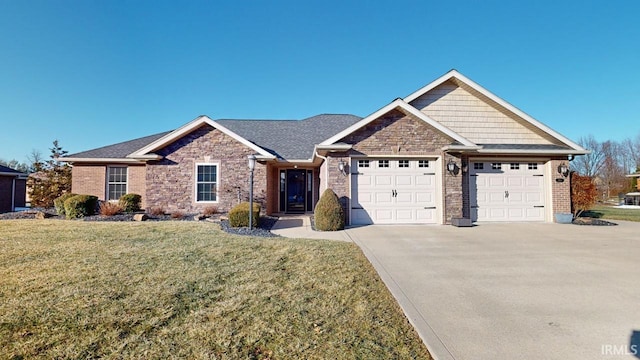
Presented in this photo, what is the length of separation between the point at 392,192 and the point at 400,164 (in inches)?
43.8

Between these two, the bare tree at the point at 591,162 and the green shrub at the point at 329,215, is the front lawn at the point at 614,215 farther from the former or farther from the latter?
the bare tree at the point at 591,162

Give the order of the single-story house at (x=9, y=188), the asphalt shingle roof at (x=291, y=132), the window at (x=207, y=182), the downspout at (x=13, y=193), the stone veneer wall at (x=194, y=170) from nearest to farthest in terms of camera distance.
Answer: the stone veneer wall at (x=194, y=170), the window at (x=207, y=182), the asphalt shingle roof at (x=291, y=132), the single-story house at (x=9, y=188), the downspout at (x=13, y=193)

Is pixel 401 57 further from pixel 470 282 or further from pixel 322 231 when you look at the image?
pixel 470 282

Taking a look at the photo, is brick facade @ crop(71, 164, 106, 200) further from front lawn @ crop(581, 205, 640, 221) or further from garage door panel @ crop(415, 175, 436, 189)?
front lawn @ crop(581, 205, 640, 221)

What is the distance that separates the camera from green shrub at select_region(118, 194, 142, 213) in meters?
12.2

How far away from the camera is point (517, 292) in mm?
4180

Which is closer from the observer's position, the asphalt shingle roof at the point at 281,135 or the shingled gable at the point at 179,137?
the shingled gable at the point at 179,137

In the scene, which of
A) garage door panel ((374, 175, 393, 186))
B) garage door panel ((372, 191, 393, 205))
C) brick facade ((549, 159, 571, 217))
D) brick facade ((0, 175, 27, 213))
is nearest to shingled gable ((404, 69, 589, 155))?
brick facade ((549, 159, 571, 217))

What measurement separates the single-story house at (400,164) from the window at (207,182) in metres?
0.04

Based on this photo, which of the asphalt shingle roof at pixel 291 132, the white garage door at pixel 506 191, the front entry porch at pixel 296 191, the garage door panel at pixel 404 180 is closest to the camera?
the garage door panel at pixel 404 180

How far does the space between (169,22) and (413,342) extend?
14250 millimetres

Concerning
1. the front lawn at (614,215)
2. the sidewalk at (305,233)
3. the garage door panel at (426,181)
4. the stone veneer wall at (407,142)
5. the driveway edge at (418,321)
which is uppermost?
the stone veneer wall at (407,142)

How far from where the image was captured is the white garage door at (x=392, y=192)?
1059 cm

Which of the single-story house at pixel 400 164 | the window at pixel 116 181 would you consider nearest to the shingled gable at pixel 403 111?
the single-story house at pixel 400 164
